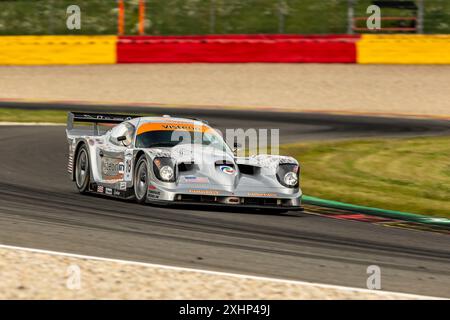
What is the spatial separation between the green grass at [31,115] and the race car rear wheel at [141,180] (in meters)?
11.7

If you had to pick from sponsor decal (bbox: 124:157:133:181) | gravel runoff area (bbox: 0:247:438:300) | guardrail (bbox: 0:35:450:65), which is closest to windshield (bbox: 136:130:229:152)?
sponsor decal (bbox: 124:157:133:181)

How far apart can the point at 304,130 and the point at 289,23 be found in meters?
7.95

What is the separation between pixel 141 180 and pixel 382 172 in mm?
5494

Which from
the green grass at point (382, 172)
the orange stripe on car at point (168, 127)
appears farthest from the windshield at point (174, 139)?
the green grass at point (382, 172)

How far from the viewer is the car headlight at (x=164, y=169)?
11320 millimetres

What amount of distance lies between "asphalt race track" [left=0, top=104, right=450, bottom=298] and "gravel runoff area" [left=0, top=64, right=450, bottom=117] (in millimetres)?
14084

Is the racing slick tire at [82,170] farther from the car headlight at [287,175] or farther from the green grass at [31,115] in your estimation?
the green grass at [31,115]

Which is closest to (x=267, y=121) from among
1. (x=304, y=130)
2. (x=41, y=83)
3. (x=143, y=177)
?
(x=304, y=130)

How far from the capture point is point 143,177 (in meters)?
11.7

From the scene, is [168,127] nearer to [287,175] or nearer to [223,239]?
[287,175]

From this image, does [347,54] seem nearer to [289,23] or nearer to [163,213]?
[289,23]

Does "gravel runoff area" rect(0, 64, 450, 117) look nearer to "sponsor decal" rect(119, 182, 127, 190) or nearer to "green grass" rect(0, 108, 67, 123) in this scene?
"green grass" rect(0, 108, 67, 123)

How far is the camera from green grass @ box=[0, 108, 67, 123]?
23188 millimetres
